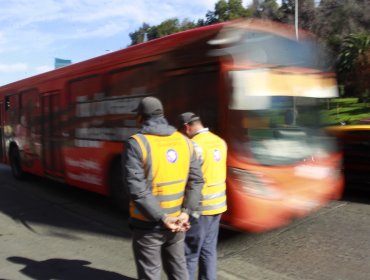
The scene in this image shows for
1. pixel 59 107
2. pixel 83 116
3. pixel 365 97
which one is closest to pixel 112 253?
pixel 83 116

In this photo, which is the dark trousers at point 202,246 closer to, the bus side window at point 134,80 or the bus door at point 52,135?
the bus side window at point 134,80

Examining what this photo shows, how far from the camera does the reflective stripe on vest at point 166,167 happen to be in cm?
296

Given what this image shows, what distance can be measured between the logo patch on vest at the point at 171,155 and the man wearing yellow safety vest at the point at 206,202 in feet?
2.13

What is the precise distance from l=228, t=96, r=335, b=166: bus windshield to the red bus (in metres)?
0.01

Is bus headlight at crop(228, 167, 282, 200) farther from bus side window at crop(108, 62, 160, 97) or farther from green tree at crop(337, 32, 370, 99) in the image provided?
green tree at crop(337, 32, 370, 99)

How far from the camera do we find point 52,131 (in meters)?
8.91

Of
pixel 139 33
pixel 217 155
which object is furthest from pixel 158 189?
pixel 139 33

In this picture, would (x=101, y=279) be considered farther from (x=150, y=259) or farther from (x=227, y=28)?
(x=227, y=28)

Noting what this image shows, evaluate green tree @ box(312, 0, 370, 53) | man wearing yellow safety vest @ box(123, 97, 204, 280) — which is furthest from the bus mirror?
green tree @ box(312, 0, 370, 53)

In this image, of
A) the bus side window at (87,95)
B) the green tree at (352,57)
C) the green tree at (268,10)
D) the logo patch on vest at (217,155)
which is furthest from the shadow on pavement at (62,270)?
the green tree at (268,10)

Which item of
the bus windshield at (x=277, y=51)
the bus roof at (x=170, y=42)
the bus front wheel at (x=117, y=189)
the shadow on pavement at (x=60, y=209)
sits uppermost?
the bus roof at (x=170, y=42)

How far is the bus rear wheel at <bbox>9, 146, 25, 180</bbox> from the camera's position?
35.8ft

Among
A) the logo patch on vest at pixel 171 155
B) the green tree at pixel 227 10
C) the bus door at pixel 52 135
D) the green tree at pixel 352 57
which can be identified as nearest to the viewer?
the logo patch on vest at pixel 171 155

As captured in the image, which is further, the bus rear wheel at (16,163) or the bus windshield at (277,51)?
the bus rear wheel at (16,163)
